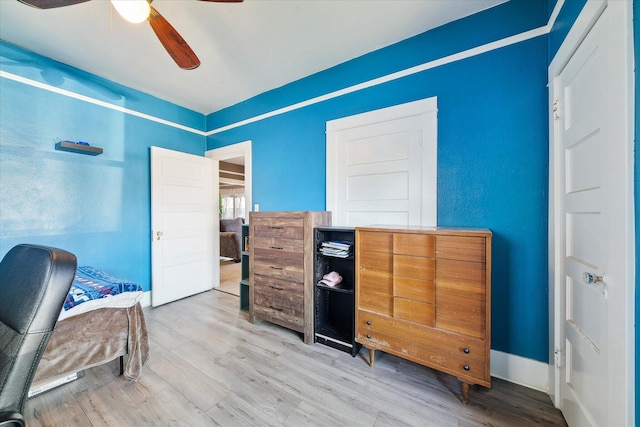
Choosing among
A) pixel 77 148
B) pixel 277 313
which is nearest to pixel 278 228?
pixel 277 313

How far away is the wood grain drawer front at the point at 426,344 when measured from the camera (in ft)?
4.78

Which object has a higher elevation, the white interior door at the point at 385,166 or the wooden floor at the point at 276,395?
the white interior door at the point at 385,166

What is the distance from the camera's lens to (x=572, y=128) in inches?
52.0

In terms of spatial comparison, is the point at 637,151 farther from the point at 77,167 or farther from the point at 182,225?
the point at 77,167

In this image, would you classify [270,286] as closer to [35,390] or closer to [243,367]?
[243,367]

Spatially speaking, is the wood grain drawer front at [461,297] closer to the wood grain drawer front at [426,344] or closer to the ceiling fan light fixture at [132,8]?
the wood grain drawer front at [426,344]

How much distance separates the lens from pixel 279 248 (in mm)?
2367

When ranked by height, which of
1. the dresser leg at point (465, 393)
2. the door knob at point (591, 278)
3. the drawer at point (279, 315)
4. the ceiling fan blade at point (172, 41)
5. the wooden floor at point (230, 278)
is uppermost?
the ceiling fan blade at point (172, 41)

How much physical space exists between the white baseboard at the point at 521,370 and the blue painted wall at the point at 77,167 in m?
3.94

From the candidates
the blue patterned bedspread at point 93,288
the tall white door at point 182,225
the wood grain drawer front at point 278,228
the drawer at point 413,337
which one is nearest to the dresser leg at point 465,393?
the drawer at point 413,337

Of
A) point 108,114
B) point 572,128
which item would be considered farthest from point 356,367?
point 108,114

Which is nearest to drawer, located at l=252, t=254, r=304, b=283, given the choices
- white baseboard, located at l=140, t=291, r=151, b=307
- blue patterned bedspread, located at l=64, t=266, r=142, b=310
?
blue patterned bedspread, located at l=64, t=266, r=142, b=310

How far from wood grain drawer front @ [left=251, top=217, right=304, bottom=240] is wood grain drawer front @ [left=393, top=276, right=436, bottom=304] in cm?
95

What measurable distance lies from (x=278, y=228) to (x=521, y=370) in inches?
88.1
